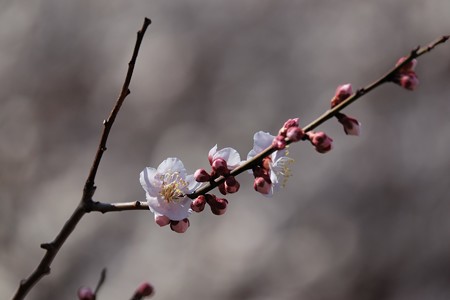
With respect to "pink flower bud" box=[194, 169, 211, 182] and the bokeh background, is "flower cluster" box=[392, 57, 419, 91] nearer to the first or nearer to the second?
"pink flower bud" box=[194, 169, 211, 182]

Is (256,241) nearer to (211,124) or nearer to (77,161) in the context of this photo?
(211,124)

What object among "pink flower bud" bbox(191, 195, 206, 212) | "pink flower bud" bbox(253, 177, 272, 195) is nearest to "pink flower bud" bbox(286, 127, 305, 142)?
"pink flower bud" bbox(253, 177, 272, 195)

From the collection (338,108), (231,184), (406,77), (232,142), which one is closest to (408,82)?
(406,77)

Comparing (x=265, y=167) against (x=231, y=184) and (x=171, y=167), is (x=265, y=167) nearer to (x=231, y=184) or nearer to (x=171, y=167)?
(x=231, y=184)

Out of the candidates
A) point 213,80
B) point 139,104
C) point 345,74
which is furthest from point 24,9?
point 345,74

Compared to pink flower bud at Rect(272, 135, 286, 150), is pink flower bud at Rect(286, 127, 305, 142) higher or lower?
lower

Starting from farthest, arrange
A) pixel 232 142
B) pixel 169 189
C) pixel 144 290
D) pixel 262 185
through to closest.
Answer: pixel 232 142 → pixel 169 189 → pixel 262 185 → pixel 144 290
